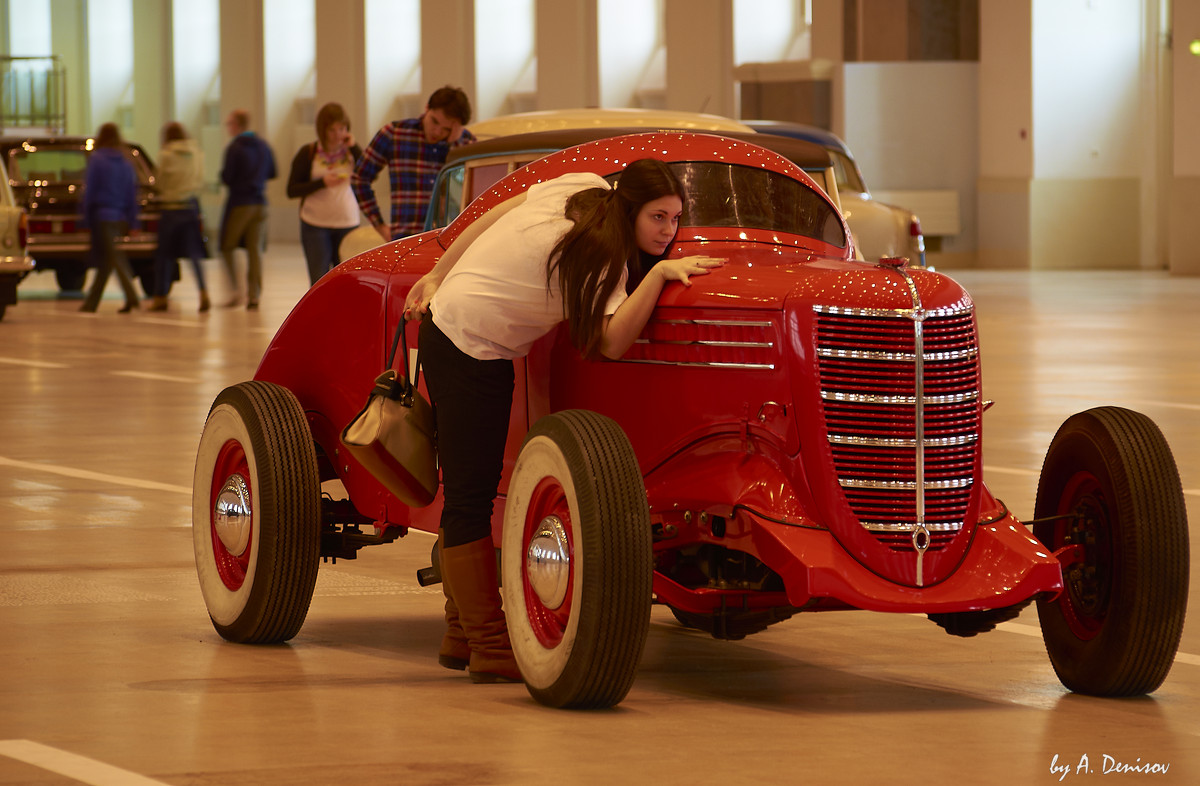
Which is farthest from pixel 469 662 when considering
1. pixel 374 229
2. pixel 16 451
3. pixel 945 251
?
pixel 945 251

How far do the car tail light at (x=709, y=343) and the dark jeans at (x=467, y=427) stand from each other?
15.7 inches

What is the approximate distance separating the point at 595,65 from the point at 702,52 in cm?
373

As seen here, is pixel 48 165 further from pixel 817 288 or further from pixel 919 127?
pixel 817 288

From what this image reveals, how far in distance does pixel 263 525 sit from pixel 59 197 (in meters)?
18.6

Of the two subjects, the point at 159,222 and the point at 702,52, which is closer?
the point at 159,222

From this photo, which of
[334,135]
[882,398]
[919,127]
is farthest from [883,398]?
[919,127]

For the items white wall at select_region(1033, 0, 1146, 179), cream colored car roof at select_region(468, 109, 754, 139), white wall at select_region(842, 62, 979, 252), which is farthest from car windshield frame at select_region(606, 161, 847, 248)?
white wall at select_region(842, 62, 979, 252)

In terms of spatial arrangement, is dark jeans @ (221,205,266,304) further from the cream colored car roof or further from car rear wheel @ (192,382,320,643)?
car rear wheel @ (192,382,320,643)

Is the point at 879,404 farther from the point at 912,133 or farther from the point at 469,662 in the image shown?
the point at 912,133

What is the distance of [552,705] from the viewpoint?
544 cm

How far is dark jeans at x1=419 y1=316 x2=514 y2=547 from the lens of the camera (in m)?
5.86

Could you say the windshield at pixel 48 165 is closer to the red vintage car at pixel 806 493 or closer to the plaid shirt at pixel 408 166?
the plaid shirt at pixel 408 166

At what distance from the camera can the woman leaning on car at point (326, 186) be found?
1864cm

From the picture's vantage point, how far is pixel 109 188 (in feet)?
72.5
